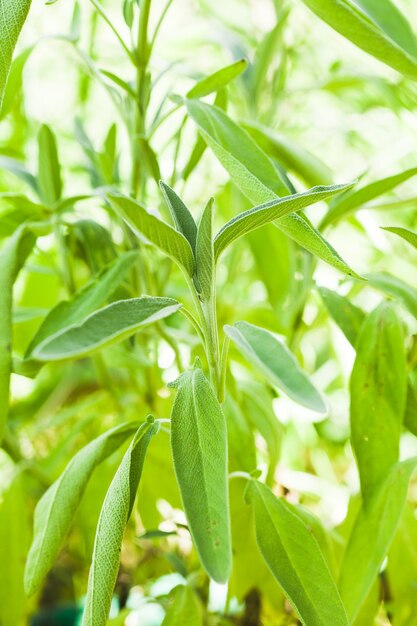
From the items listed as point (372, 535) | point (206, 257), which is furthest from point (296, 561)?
point (206, 257)

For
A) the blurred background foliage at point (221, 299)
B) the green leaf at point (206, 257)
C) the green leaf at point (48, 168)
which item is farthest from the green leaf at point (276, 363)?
the green leaf at point (48, 168)

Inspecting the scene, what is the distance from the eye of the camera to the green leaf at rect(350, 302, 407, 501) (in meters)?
0.44

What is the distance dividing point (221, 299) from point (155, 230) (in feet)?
1.23

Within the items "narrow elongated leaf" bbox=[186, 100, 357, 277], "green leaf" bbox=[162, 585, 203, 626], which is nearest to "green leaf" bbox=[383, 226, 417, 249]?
"narrow elongated leaf" bbox=[186, 100, 357, 277]

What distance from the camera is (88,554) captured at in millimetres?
671

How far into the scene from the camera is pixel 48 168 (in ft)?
1.79

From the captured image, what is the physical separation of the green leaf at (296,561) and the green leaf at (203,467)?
0.28 ft

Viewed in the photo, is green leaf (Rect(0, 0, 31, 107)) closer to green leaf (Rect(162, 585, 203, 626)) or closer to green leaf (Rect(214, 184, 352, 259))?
green leaf (Rect(214, 184, 352, 259))

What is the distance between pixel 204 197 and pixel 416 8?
419 mm

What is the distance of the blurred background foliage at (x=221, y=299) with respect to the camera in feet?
1.71

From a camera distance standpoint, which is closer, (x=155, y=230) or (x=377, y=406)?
(x=155, y=230)

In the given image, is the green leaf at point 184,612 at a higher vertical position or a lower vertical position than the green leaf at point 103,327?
lower

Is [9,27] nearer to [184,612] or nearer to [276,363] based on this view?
[276,363]

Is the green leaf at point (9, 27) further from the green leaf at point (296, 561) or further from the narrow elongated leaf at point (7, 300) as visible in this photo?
the green leaf at point (296, 561)
